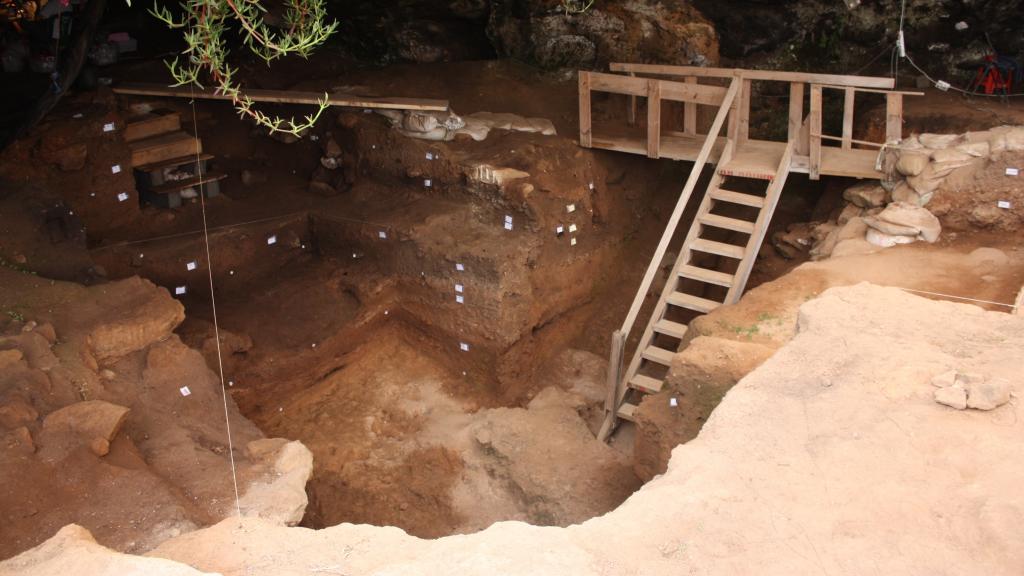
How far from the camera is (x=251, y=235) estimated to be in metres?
9.59

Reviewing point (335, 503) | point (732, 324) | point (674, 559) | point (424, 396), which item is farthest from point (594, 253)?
point (674, 559)

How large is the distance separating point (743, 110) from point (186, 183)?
5.91 m

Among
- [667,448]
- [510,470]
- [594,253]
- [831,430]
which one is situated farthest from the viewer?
[594,253]

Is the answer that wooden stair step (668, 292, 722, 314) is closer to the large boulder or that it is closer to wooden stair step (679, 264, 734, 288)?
wooden stair step (679, 264, 734, 288)

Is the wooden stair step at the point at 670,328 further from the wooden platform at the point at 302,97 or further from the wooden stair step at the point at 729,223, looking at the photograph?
the wooden platform at the point at 302,97

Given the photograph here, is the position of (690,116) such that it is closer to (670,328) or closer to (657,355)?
(670,328)

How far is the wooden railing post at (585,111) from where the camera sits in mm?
9555

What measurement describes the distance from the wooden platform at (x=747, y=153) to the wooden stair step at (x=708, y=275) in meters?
1.11

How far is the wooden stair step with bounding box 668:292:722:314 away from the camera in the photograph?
8.12m

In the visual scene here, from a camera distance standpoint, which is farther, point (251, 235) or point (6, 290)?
point (251, 235)

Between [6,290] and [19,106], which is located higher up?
[19,106]

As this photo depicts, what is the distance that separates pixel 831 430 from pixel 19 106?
7.29 metres

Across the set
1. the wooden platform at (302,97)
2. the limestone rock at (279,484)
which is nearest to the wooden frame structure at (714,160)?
the wooden platform at (302,97)

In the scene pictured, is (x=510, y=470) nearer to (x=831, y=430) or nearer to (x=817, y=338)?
(x=817, y=338)
